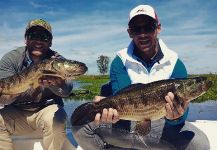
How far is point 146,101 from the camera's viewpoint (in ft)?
15.9

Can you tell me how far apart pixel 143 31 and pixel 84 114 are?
145 cm

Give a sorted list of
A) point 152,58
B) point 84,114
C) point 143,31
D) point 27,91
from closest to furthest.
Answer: point 84,114 → point 143,31 → point 152,58 → point 27,91

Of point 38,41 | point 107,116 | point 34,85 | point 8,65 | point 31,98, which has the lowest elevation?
point 107,116

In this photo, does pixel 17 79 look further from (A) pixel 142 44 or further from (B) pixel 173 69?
(B) pixel 173 69

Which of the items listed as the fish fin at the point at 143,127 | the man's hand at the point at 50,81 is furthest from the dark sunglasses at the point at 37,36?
the fish fin at the point at 143,127

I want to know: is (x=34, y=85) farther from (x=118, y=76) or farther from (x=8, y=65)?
(x=118, y=76)

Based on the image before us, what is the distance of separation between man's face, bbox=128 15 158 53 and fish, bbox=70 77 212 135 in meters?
0.81

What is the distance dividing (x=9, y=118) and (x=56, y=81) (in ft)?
3.61

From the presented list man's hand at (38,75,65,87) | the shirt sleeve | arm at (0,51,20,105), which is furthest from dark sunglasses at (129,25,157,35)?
arm at (0,51,20,105)

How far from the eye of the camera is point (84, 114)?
17.1 ft

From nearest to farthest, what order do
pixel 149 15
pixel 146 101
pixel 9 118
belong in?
1. pixel 146 101
2. pixel 149 15
3. pixel 9 118

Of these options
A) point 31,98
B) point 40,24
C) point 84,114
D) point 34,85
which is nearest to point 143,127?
point 84,114

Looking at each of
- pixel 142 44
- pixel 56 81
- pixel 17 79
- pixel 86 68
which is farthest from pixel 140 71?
pixel 17 79

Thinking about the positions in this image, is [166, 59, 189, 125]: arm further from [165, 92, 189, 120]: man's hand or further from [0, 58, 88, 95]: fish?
[0, 58, 88, 95]: fish
